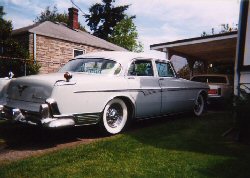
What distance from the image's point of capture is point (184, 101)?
25.0 feet

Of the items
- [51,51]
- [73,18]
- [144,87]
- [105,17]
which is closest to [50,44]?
[51,51]

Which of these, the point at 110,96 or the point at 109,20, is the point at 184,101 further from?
the point at 109,20

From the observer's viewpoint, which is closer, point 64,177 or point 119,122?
point 64,177

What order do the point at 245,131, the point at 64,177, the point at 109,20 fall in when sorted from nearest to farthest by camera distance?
the point at 64,177
the point at 245,131
the point at 109,20

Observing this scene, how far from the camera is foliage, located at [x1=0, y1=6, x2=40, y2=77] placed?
15281 mm

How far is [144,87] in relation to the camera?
6.33 meters

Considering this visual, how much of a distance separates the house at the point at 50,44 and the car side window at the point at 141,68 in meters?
11.0

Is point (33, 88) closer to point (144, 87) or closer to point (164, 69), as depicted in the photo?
point (144, 87)

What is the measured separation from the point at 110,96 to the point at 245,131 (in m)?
2.63

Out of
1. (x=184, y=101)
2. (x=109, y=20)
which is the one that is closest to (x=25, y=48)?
(x=184, y=101)

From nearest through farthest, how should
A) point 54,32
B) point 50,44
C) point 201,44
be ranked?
point 201,44 → point 50,44 → point 54,32

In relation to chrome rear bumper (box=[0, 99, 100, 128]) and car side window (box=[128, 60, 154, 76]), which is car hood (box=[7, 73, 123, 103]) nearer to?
chrome rear bumper (box=[0, 99, 100, 128])

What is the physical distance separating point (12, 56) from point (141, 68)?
12.2 metres

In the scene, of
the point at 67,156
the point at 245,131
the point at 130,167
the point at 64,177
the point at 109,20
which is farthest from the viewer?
the point at 109,20
